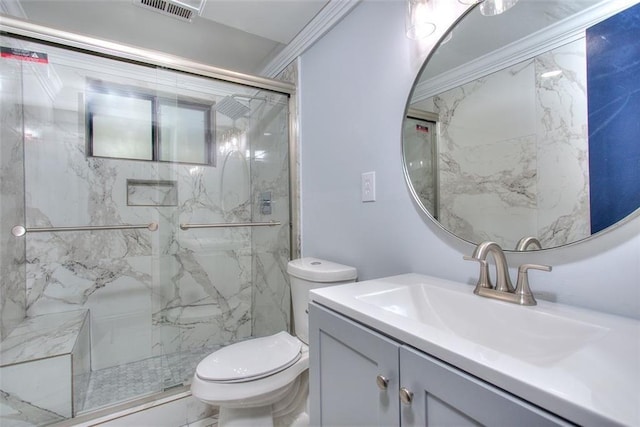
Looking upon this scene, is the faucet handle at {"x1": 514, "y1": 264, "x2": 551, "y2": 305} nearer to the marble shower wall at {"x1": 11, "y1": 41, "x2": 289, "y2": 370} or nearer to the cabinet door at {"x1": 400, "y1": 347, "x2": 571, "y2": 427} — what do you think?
the cabinet door at {"x1": 400, "y1": 347, "x2": 571, "y2": 427}

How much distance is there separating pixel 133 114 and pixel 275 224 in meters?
1.22

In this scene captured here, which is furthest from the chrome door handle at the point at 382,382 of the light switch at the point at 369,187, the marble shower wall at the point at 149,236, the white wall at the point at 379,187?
the marble shower wall at the point at 149,236

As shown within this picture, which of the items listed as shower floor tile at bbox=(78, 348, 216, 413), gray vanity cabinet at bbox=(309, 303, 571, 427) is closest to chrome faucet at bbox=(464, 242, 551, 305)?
gray vanity cabinet at bbox=(309, 303, 571, 427)

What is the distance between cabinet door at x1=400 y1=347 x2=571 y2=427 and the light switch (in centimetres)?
81

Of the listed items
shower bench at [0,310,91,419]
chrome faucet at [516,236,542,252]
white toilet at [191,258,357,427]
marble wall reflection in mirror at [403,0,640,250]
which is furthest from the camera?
shower bench at [0,310,91,419]

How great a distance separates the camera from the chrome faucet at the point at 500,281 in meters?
0.76

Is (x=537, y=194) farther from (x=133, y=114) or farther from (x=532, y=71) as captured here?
(x=133, y=114)

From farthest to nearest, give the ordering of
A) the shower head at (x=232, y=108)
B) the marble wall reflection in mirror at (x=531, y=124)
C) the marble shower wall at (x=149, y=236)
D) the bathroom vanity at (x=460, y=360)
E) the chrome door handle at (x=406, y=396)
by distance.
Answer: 1. the shower head at (x=232, y=108)
2. the marble shower wall at (x=149, y=236)
3. the marble wall reflection in mirror at (x=531, y=124)
4. the chrome door handle at (x=406, y=396)
5. the bathroom vanity at (x=460, y=360)

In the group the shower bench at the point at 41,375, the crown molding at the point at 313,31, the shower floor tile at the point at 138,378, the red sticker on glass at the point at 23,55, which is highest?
the crown molding at the point at 313,31

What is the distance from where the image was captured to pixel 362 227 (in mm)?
1400

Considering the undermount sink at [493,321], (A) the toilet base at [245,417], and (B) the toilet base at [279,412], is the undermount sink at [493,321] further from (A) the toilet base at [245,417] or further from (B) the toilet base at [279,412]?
(A) the toilet base at [245,417]

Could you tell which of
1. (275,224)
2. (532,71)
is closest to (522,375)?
(532,71)

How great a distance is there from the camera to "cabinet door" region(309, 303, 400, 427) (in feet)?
2.08

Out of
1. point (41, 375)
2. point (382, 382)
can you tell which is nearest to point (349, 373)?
point (382, 382)
